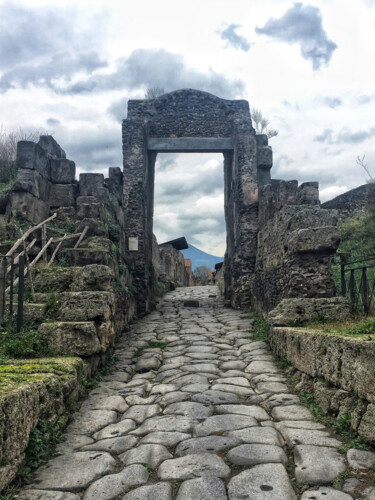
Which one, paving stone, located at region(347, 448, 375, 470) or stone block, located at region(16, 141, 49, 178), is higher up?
stone block, located at region(16, 141, 49, 178)

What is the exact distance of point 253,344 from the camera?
6914mm

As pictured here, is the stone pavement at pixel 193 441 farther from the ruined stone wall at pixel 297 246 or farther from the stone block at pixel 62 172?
the stone block at pixel 62 172

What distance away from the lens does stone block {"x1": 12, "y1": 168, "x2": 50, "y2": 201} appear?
9.52 meters

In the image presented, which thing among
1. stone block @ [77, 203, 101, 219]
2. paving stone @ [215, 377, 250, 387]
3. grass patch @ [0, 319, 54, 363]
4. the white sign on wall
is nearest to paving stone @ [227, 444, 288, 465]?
paving stone @ [215, 377, 250, 387]

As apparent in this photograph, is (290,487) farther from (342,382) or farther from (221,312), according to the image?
(221,312)

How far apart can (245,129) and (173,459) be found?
11.4 m

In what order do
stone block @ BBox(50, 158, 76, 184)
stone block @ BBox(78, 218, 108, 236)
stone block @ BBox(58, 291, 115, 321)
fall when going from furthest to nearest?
1. stone block @ BBox(50, 158, 76, 184)
2. stone block @ BBox(78, 218, 108, 236)
3. stone block @ BBox(58, 291, 115, 321)

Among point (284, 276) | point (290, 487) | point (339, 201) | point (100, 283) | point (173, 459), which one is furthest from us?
point (339, 201)

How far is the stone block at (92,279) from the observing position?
606 cm

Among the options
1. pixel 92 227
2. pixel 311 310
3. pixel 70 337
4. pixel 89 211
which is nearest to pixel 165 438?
pixel 70 337

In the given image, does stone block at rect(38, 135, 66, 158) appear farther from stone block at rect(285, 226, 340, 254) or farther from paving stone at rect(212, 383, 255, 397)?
paving stone at rect(212, 383, 255, 397)

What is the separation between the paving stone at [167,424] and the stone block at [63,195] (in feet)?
26.6

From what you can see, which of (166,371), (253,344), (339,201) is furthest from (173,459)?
(339,201)

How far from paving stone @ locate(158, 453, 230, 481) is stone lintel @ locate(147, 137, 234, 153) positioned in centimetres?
1125
